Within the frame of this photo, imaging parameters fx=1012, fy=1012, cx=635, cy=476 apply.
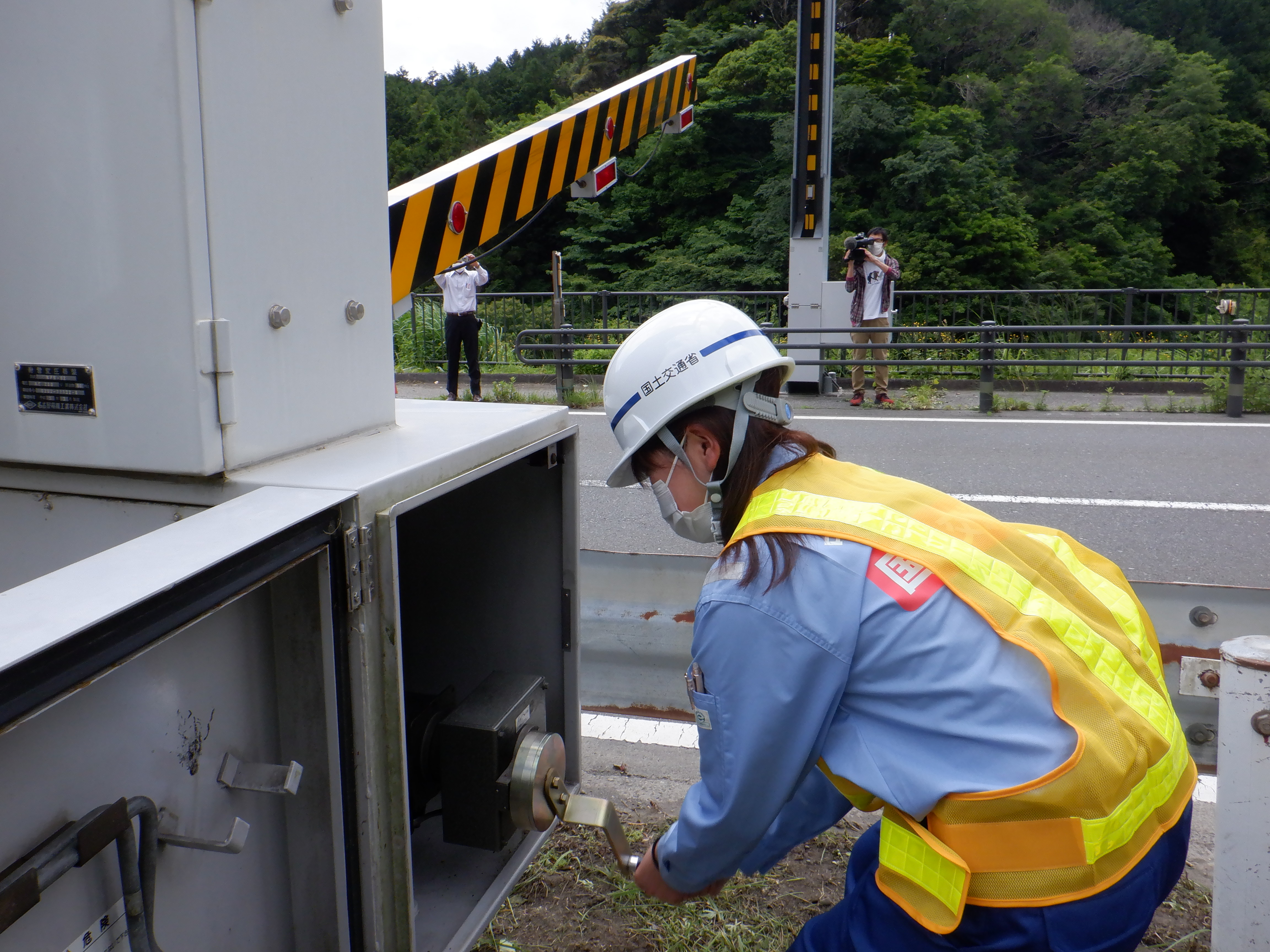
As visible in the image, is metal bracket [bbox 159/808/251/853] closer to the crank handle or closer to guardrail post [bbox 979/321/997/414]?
the crank handle

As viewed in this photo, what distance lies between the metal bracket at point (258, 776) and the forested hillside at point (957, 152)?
24262 millimetres

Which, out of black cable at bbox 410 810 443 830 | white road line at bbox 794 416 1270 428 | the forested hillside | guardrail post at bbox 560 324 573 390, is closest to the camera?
black cable at bbox 410 810 443 830

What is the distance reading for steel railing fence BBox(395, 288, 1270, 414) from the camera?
439 inches

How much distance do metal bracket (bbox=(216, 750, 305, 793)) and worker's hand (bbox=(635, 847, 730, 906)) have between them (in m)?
0.77

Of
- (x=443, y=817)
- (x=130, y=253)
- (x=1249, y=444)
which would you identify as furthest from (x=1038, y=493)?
(x=130, y=253)

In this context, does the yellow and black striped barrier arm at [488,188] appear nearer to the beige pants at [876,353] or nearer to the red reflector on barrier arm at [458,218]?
the red reflector on barrier arm at [458,218]

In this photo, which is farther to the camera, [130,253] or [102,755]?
[130,253]

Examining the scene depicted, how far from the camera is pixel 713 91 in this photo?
27.7 m

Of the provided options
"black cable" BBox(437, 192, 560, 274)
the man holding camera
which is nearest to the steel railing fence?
the man holding camera

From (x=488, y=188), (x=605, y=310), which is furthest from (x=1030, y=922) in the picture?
(x=605, y=310)

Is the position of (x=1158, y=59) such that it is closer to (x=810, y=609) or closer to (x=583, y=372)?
(x=583, y=372)

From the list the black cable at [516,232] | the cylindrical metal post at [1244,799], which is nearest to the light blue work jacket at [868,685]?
the cylindrical metal post at [1244,799]

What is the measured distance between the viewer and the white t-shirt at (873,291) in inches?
448

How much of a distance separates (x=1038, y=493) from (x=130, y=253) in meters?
6.61
